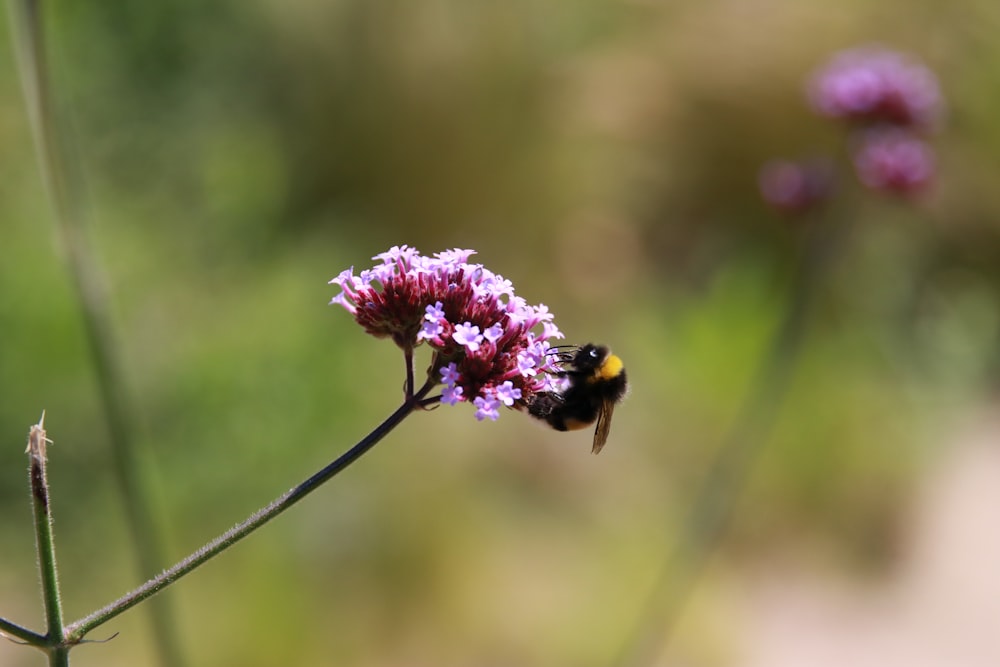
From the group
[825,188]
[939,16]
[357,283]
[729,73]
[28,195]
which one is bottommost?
[28,195]

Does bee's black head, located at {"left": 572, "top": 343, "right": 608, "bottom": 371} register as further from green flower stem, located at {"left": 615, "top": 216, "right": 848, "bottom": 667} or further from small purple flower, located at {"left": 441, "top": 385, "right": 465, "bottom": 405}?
green flower stem, located at {"left": 615, "top": 216, "right": 848, "bottom": 667}

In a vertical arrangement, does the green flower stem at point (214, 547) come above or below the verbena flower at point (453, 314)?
below

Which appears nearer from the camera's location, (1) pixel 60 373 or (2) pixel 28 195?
(1) pixel 60 373

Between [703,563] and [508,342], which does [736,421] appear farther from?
[508,342]

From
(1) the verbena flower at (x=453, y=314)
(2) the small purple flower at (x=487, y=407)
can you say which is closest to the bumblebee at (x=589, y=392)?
(1) the verbena flower at (x=453, y=314)

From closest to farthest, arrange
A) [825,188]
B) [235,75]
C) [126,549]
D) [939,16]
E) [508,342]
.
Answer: [508,342], [825,188], [126,549], [235,75], [939,16]

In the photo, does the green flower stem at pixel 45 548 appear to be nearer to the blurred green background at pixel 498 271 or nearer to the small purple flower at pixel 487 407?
the small purple flower at pixel 487 407

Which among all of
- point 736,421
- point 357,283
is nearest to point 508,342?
point 357,283
